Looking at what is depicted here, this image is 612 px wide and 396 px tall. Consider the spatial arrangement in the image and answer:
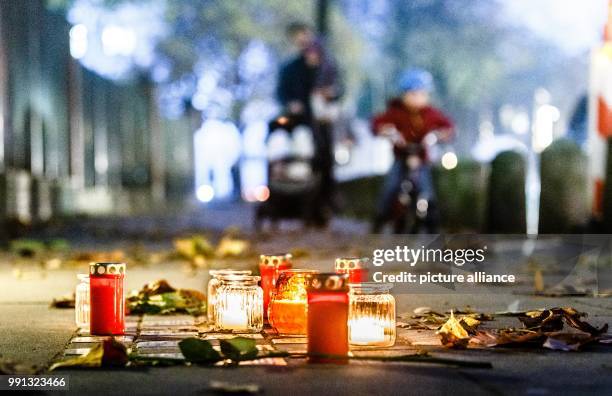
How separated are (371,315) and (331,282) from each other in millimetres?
491

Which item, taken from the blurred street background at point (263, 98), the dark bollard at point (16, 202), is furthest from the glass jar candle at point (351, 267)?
the dark bollard at point (16, 202)

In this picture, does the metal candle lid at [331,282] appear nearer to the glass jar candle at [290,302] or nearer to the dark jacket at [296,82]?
the glass jar candle at [290,302]

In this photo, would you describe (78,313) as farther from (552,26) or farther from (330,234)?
(552,26)

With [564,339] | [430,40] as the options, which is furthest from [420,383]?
[430,40]

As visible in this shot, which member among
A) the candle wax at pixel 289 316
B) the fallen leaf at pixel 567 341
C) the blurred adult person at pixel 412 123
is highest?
the blurred adult person at pixel 412 123

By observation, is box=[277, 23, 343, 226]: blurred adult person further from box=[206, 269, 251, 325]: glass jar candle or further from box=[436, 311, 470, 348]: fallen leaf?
box=[436, 311, 470, 348]: fallen leaf

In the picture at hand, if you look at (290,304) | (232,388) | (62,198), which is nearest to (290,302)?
(290,304)

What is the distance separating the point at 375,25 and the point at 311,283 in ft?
111

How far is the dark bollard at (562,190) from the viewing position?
52.1 feet

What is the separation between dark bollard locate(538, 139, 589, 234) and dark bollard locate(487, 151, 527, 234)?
0.75 meters

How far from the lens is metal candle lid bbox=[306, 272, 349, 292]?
5082 mm

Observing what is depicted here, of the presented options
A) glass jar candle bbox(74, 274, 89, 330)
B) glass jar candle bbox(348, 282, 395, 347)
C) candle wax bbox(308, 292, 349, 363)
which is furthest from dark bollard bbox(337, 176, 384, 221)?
candle wax bbox(308, 292, 349, 363)

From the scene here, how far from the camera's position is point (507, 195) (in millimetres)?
17141

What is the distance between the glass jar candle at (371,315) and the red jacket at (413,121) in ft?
27.1
